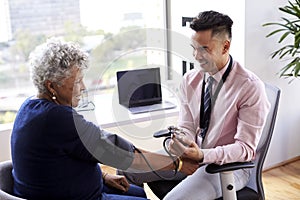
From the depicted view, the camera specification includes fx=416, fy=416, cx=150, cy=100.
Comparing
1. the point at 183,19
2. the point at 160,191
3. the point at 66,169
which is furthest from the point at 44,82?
the point at 183,19

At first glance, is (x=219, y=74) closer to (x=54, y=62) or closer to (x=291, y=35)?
(x=54, y=62)

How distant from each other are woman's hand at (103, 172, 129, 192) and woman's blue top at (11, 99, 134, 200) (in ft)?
0.87

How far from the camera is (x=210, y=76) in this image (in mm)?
1916

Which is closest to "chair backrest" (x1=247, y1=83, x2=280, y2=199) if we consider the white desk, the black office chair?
the black office chair

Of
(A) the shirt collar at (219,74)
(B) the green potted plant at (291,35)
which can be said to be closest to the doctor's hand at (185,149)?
(A) the shirt collar at (219,74)

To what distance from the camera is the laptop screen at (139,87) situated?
2.23 m

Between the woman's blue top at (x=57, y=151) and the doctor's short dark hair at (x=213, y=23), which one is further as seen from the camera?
the doctor's short dark hair at (x=213, y=23)

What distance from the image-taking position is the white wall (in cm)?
279

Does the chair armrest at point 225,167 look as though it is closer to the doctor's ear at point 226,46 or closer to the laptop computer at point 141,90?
the doctor's ear at point 226,46

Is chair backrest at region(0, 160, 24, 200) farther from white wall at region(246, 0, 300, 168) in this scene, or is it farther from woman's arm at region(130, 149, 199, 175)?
white wall at region(246, 0, 300, 168)

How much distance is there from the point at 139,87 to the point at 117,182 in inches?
37.1

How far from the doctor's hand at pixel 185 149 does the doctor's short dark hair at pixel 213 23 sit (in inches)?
19.1

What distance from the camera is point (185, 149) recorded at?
1668mm

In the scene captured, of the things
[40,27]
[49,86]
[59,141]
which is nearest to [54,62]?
[49,86]
